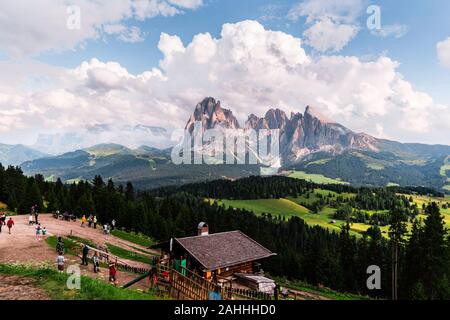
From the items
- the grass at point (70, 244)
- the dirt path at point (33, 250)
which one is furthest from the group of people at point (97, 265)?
the grass at point (70, 244)

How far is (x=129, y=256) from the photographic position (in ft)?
158

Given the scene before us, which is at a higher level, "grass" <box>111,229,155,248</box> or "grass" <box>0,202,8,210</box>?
"grass" <box>0,202,8,210</box>

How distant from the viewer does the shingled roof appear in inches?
1656

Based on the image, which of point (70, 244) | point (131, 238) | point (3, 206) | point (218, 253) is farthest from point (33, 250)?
point (3, 206)

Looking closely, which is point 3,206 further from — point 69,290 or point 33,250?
point 69,290

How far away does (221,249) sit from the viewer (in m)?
46.0

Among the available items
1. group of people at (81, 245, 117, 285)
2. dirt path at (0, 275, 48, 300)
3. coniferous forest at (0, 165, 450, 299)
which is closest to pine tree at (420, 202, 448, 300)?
coniferous forest at (0, 165, 450, 299)

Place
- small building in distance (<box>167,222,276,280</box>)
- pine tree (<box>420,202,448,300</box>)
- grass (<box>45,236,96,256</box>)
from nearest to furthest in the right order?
1. grass (<box>45,236,96,256</box>)
2. small building in distance (<box>167,222,276,280</box>)
3. pine tree (<box>420,202,448,300</box>)

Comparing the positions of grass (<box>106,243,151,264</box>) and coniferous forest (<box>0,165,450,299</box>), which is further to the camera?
coniferous forest (<box>0,165,450,299</box>)

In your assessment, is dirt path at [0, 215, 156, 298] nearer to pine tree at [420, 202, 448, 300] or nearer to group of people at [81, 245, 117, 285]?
group of people at [81, 245, 117, 285]

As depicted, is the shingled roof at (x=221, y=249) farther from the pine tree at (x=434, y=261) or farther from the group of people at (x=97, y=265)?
the pine tree at (x=434, y=261)

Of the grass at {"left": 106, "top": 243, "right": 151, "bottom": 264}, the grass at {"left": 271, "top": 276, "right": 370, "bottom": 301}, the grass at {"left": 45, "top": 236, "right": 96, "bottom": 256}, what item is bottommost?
the grass at {"left": 271, "top": 276, "right": 370, "bottom": 301}

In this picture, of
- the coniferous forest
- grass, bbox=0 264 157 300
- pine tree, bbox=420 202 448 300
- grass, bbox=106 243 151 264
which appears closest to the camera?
grass, bbox=0 264 157 300

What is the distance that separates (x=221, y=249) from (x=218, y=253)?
144cm
